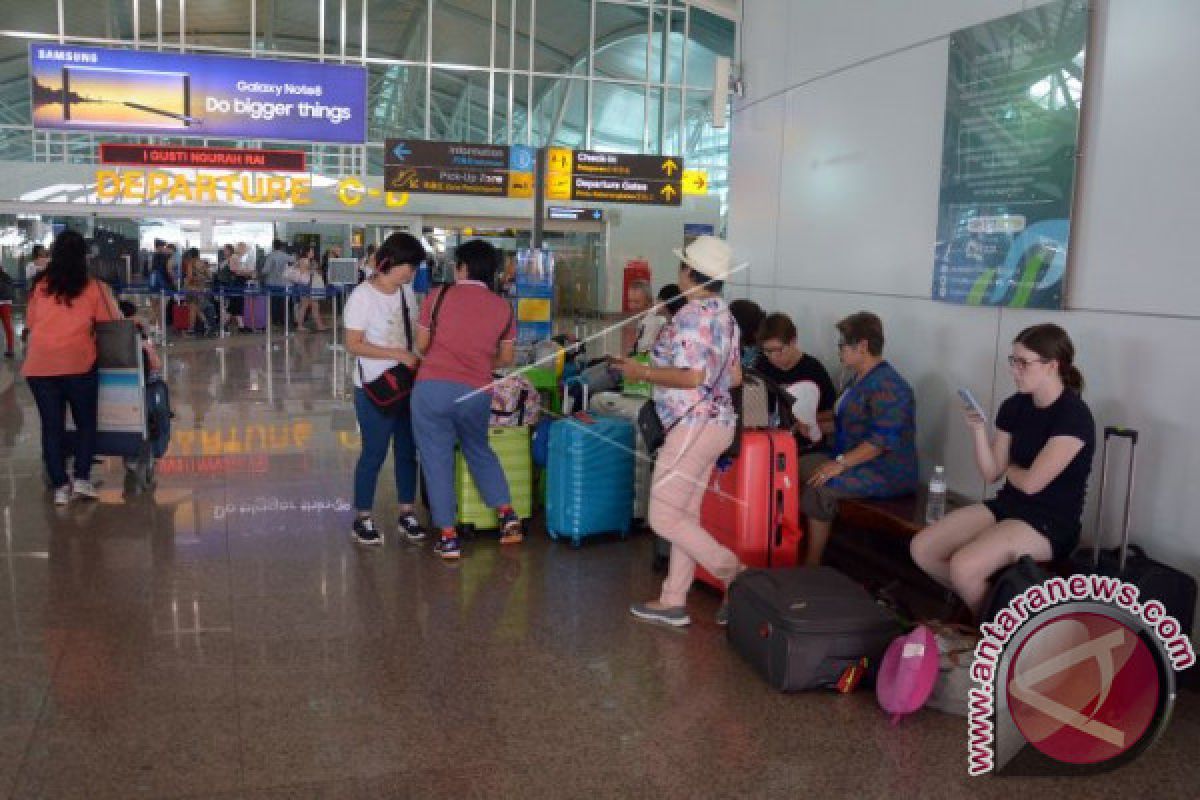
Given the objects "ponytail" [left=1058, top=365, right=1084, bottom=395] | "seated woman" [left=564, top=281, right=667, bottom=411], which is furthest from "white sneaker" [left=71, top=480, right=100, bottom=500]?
"ponytail" [left=1058, top=365, right=1084, bottom=395]

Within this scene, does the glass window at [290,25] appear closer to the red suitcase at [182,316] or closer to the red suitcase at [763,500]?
the red suitcase at [182,316]

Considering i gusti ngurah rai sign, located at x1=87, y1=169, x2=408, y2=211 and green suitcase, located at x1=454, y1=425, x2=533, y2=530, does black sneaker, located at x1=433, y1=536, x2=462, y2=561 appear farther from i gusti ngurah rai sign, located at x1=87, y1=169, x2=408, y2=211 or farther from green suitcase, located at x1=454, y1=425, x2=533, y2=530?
i gusti ngurah rai sign, located at x1=87, y1=169, x2=408, y2=211

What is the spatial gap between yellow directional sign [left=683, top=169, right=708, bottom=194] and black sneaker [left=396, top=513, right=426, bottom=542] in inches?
672

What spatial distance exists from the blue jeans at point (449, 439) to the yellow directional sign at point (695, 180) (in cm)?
1712

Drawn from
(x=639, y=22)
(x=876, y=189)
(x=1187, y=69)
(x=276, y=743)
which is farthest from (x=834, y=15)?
(x=639, y=22)

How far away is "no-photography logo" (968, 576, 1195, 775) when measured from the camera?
3053mm

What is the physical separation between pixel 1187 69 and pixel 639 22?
19.4 metres

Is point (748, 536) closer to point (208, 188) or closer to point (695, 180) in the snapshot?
point (695, 180)

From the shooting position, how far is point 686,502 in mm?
4504

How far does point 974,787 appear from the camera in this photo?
319 cm

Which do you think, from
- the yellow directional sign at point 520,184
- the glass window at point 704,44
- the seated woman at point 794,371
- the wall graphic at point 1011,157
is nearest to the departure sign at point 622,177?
the yellow directional sign at point 520,184

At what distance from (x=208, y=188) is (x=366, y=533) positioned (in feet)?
55.1

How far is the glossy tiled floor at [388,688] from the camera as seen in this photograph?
3.18 metres

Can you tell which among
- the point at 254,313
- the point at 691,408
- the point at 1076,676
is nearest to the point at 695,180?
the point at 254,313
